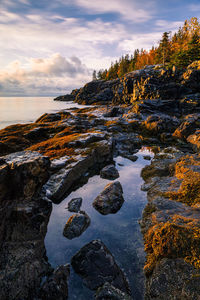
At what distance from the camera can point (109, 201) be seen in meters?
10.7

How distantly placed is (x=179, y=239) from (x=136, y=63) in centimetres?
14308

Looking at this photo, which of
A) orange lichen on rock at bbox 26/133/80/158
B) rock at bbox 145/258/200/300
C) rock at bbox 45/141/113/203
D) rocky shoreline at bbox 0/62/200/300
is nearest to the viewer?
rock at bbox 145/258/200/300

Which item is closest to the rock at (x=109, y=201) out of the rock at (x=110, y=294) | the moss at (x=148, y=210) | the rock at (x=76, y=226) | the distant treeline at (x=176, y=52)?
the rock at (x=76, y=226)

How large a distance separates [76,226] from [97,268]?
268 cm

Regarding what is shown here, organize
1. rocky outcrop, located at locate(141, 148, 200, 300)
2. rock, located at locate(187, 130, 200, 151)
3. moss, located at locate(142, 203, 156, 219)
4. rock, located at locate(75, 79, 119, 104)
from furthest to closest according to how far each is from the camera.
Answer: rock, located at locate(75, 79, 119, 104), rock, located at locate(187, 130, 200, 151), moss, located at locate(142, 203, 156, 219), rocky outcrop, located at locate(141, 148, 200, 300)

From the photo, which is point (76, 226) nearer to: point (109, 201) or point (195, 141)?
point (109, 201)

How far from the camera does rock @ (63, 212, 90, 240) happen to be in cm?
841

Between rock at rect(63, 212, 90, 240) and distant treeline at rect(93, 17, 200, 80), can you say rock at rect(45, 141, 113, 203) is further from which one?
distant treeline at rect(93, 17, 200, 80)

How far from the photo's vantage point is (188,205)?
8.77 metres

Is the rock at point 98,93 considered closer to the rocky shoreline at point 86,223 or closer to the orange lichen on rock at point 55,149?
the orange lichen on rock at point 55,149

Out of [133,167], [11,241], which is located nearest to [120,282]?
[11,241]

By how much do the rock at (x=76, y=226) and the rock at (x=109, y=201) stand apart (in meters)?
1.37

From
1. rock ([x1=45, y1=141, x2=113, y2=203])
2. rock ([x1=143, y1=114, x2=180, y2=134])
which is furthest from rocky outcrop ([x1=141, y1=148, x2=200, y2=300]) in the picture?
rock ([x1=143, y1=114, x2=180, y2=134])

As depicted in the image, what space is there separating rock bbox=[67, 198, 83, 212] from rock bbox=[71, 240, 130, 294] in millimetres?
3600
